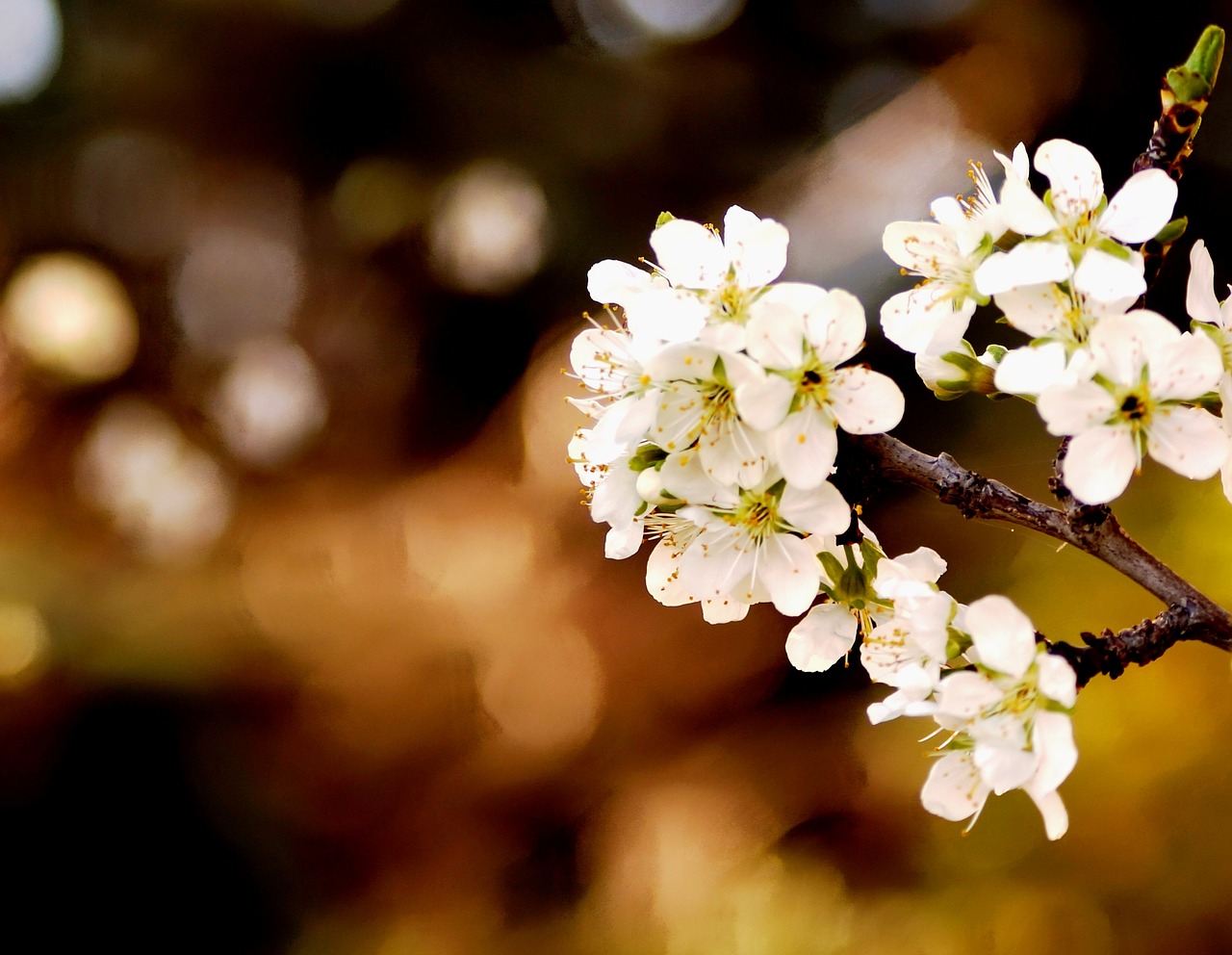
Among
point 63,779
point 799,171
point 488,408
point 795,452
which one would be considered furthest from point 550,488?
point 795,452

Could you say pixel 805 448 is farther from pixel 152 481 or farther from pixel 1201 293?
pixel 152 481

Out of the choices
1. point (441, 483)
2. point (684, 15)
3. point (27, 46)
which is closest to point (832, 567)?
point (441, 483)

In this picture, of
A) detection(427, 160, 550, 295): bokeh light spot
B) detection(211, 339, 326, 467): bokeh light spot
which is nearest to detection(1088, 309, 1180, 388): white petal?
detection(427, 160, 550, 295): bokeh light spot

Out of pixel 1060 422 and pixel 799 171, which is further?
pixel 799 171

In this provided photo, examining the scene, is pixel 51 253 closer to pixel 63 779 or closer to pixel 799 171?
pixel 63 779

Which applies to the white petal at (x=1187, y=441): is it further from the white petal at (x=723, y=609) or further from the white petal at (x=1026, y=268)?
the white petal at (x=723, y=609)

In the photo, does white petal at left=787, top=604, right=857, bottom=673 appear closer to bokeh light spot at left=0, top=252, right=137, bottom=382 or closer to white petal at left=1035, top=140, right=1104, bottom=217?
white petal at left=1035, top=140, right=1104, bottom=217
